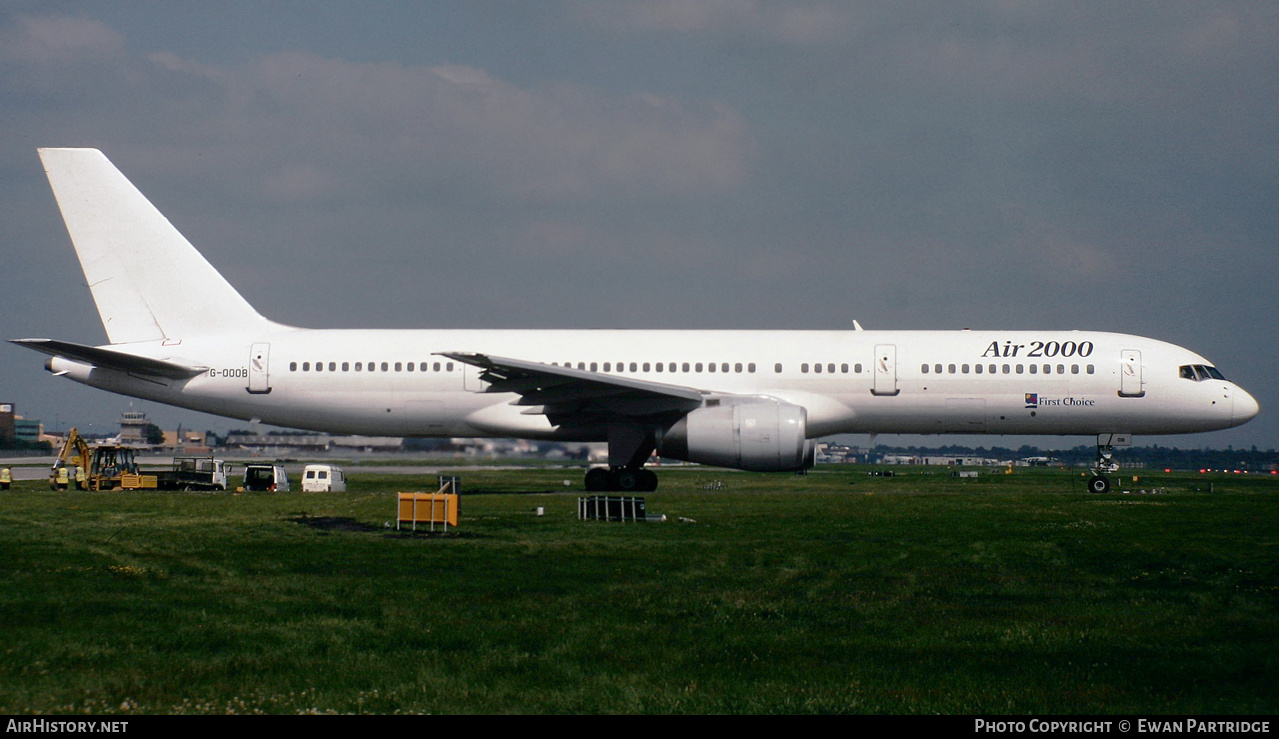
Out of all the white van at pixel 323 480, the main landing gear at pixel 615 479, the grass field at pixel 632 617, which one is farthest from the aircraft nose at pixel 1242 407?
the white van at pixel 323 480

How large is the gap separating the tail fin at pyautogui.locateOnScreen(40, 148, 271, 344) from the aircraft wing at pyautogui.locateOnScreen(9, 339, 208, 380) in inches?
51.6

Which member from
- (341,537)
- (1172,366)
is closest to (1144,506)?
(1172,366)

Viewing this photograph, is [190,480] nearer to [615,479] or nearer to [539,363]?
[539,363]

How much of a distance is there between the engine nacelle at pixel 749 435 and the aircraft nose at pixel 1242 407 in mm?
12256

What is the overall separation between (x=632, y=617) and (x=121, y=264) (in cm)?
2313

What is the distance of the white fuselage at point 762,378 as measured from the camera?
25.7 meters

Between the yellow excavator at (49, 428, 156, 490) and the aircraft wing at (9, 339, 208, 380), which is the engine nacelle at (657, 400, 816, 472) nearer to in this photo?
the aircraft wing at (9, 339, 208, 380)

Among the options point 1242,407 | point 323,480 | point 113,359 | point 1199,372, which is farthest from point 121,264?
point 1242,407

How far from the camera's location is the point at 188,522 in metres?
16.7

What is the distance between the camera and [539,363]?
81.6 feet

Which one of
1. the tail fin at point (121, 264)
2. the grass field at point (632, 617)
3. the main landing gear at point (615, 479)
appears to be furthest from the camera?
the tail fin at point (121, 264)

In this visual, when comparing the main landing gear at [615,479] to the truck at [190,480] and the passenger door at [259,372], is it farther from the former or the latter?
the truck at [190,480]
